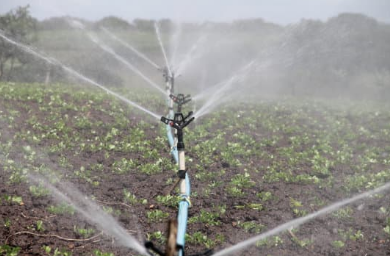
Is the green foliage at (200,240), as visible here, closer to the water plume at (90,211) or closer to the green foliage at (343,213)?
the water plume at (90,211)

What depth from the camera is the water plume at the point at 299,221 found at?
24.9 ft

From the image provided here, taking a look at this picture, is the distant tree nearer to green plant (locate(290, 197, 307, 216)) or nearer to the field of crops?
the field of crops

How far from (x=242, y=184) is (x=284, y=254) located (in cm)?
346

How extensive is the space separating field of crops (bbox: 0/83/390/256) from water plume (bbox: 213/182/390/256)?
156 millimetres

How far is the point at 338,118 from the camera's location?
73.3 ft

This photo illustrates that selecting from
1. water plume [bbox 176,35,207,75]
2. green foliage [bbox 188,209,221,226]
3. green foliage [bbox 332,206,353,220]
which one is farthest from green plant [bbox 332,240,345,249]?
water plume [bbox 176,35,207,75]

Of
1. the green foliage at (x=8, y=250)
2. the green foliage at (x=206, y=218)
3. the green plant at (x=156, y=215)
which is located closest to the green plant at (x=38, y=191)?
the green foliage at (x=8, y=250)

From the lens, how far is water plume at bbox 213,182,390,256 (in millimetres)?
7576

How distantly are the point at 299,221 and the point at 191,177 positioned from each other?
339 centimetres

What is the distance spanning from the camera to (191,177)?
36.6 feet

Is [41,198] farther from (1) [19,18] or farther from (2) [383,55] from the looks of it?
(2) [383,55]

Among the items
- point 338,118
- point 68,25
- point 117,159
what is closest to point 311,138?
point 338,118

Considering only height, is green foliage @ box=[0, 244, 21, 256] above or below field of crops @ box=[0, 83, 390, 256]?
below

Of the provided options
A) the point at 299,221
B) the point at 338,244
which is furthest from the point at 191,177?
the point at 338,244
